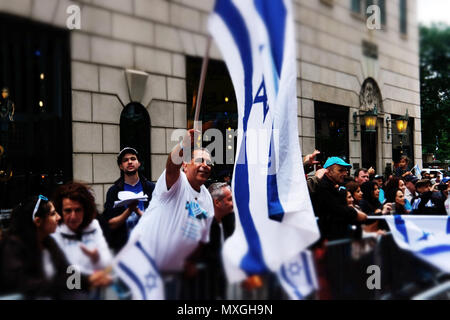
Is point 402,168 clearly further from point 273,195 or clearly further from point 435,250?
point 273,195

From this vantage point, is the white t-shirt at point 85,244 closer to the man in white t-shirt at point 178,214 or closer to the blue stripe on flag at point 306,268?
the man in white t-shirt at point 178,214

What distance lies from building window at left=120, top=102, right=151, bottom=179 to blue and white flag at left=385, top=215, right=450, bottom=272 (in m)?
5.02

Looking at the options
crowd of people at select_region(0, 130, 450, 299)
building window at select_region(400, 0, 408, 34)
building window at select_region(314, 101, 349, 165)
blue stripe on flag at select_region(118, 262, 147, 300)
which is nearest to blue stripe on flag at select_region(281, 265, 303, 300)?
crowd of people at select_region(0, 130, 450, 299)

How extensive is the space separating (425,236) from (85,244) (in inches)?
116

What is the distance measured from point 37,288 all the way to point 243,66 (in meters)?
1.88

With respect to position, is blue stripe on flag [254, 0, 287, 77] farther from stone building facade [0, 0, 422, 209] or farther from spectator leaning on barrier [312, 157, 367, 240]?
stone building facade [0, 0, 422, 209]

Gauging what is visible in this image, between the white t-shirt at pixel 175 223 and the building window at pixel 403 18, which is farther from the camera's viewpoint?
the building window at pixel 403 18

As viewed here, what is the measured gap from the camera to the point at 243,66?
323cm

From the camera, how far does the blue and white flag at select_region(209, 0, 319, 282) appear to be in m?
3.12

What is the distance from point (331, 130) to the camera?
9805 mm

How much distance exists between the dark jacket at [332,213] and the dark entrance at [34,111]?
4.34 meters

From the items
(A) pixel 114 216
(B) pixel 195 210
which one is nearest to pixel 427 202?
(B) pixel 195 210

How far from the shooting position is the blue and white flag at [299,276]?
3064 millimetres

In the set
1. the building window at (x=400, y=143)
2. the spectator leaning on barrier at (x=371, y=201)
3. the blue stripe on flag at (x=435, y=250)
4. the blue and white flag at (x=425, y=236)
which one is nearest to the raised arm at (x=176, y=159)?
the blue and white flag at (x=425, y=236)
